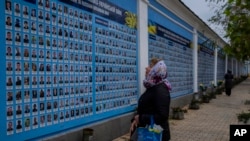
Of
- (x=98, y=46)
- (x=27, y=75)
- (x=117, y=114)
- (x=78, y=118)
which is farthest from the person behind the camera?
(x=117, y=114)

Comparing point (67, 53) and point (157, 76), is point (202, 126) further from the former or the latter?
point (157, 76)

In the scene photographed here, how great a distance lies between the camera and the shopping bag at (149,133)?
4.09m

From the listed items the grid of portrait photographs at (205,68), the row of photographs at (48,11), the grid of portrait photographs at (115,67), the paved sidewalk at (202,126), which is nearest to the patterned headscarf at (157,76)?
the row of photographs at (48,11)

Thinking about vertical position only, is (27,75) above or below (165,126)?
above

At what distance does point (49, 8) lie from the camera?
5.28 m

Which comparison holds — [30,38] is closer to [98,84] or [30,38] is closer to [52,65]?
[52,65]

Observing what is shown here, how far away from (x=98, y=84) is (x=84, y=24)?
1.29 m

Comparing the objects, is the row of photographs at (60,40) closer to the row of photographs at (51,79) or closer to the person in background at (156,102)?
the row of photographs at (51,79)

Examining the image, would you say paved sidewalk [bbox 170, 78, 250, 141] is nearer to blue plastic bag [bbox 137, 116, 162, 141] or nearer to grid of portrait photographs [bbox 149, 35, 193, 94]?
grid of portrait photographs [bbox 149, 35, 193, 94]

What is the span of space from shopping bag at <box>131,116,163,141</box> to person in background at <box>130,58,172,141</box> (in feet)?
0.25

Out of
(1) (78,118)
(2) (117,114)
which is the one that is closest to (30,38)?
(1) (78,118)

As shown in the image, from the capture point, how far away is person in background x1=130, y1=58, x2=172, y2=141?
4.19 metres

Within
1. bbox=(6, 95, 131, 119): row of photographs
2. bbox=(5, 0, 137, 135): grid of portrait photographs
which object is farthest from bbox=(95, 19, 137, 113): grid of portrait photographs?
bbox=(6, 95, 131, 119): row of photographs

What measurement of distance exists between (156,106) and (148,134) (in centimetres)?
35
